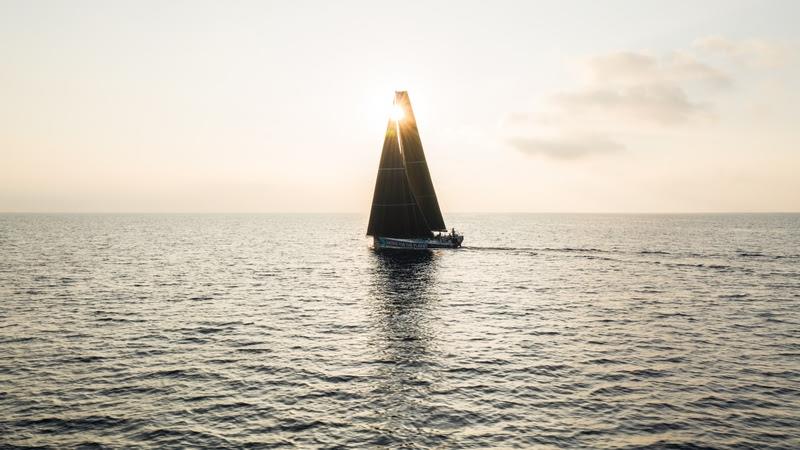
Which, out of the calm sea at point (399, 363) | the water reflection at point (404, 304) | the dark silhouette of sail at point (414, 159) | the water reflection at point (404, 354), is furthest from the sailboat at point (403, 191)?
the calm sea at point (399, 363)

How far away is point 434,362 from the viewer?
86.2 ft

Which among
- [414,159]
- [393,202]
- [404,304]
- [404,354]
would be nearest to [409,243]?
[393,202]

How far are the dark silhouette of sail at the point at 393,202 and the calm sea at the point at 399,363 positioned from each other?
22040mm

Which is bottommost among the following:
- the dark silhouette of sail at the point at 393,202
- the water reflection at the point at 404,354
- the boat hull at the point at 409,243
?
the water reflection at the point at 404,354

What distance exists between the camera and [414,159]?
75812 mm

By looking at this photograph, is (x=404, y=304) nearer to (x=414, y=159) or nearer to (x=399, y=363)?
(x=399, y=363)

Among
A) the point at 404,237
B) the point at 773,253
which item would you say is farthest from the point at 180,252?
the point at 773,253

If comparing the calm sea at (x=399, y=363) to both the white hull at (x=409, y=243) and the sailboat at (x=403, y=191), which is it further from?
the white hull at (x=409, y=243)

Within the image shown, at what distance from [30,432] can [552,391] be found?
71.0ft

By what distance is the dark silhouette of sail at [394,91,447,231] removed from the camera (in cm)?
7462

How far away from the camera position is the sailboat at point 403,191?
235 ft

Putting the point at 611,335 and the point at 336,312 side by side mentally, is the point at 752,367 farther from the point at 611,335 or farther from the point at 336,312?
the point at 336,312

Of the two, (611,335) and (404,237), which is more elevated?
(404,237)

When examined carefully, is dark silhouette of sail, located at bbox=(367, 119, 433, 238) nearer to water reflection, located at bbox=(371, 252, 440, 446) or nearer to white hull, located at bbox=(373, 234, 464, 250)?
white hull, located at bbox=(373, 234, 464, 250)
